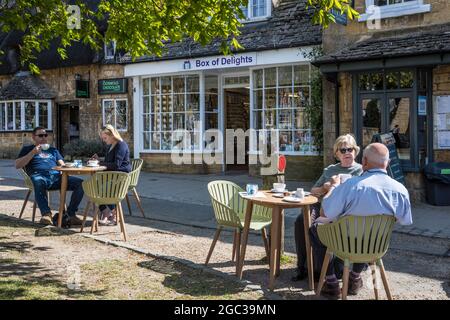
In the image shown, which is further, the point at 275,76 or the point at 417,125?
the point at 275,76

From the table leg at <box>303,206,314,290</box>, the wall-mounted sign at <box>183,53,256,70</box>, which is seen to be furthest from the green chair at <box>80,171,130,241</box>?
the wall-mounted sign at <box>183,53,256,70</box>

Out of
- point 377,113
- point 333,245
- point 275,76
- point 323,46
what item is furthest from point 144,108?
point 333,245

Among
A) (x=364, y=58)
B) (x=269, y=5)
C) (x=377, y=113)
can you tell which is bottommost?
(x=377, y=113)

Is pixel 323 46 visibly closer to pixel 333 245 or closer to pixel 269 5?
pixel 269 5

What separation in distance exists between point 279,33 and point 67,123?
11.0 m

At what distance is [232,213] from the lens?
529 centimetres

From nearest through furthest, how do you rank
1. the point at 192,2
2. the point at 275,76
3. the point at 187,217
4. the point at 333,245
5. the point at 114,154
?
the point at 333,245, the point at 192,2, the point at 114,154, the point at 187,217, the point at 275,76

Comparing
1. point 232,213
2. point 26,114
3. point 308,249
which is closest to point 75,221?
point 232,213

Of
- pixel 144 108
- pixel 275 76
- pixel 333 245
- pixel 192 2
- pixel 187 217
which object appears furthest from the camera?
pixel 144 108

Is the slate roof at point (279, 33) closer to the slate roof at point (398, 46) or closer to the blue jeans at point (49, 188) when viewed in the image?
the slate roof at point (398, 46)

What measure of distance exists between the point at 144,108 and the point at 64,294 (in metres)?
12.1

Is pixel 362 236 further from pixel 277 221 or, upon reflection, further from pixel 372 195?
pixel 277 221

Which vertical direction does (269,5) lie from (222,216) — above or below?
above

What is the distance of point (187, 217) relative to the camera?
28.7ft
